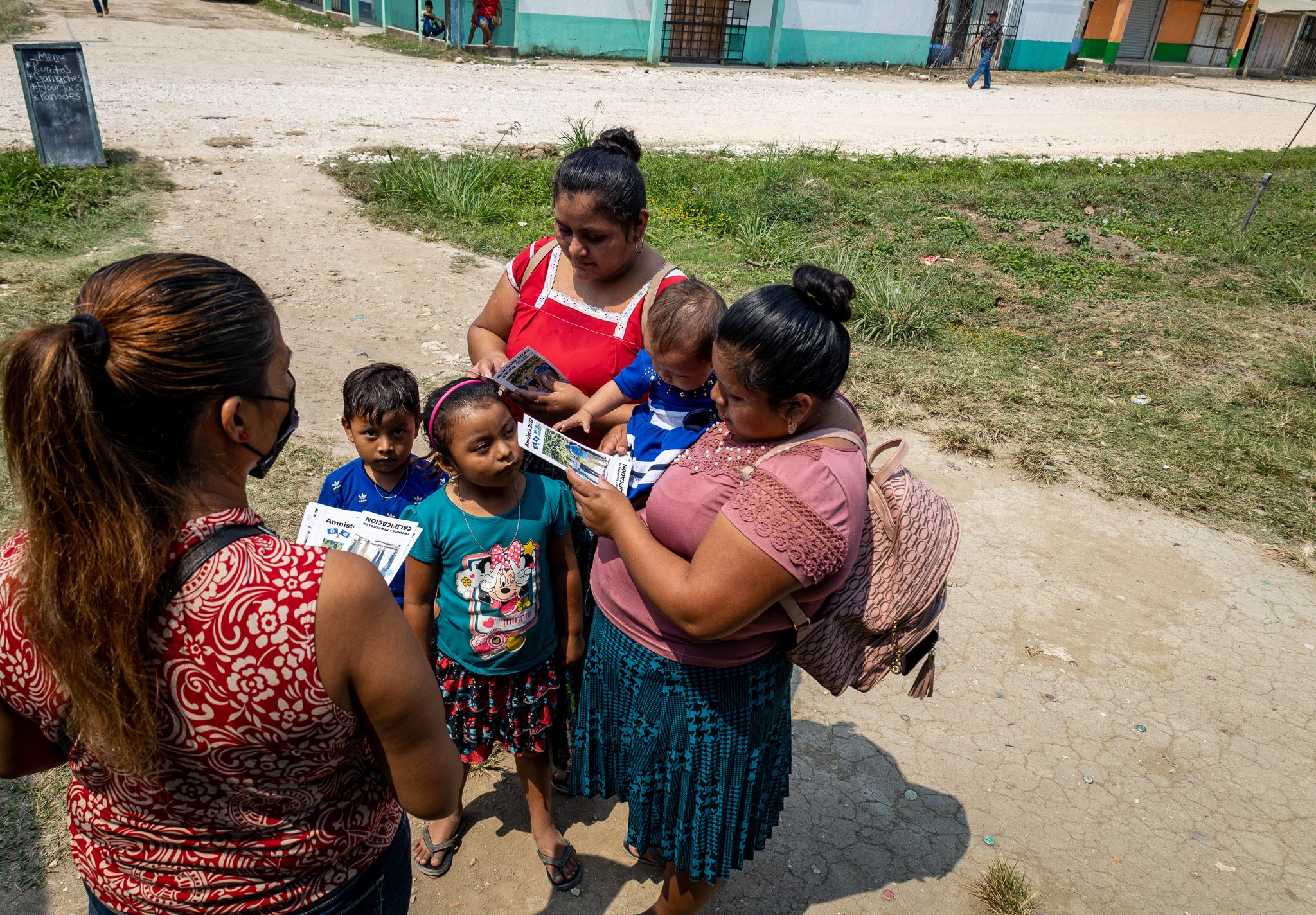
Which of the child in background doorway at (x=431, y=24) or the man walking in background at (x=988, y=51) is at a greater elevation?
the man walking in background at (x=988, y=51)

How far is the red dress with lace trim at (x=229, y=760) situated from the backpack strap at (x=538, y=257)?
68.0 inches

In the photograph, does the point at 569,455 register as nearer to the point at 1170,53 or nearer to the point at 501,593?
the point at 501,593

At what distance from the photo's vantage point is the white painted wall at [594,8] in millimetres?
20969

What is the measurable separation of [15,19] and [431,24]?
9189 mm

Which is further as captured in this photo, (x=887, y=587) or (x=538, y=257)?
(x=538, y=257)

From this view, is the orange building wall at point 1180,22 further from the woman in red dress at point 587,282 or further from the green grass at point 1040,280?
the woman in red dress at point 587,282

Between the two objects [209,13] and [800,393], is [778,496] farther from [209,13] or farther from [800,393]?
[209,13]

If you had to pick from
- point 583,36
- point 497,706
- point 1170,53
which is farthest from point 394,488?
point 1170,53

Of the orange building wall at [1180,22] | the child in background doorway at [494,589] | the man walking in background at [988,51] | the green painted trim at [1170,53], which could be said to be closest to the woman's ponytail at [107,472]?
the child in background doorway at [494,589]

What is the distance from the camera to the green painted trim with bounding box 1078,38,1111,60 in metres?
29.9

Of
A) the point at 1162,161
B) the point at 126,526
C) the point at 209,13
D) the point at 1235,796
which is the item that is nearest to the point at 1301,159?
the point at 1162,161

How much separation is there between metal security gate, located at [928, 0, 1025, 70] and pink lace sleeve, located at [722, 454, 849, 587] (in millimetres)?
28470

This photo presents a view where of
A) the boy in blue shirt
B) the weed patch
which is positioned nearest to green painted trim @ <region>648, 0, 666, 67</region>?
the weed patch

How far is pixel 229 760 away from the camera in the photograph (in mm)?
1254
